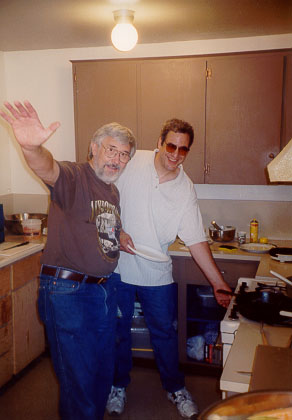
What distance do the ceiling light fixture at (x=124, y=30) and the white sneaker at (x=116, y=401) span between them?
83.9 inches

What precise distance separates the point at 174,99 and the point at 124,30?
0.65 m

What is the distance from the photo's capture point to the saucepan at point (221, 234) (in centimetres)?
305

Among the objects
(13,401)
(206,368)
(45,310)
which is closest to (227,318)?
(45,310)

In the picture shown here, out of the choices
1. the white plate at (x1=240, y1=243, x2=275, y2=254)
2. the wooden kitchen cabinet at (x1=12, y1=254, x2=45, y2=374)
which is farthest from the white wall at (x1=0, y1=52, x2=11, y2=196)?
the white plate at (x1=240, y1=243, x2=275, y2=254)

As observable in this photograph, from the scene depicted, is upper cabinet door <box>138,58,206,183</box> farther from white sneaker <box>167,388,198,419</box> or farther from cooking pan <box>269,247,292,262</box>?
white sneaker <box>167,388,198,419</box>

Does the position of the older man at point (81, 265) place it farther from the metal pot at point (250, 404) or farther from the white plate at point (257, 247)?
the white plate at point (257, 247)

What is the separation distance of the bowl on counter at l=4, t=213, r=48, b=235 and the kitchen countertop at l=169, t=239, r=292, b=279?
1.15 m

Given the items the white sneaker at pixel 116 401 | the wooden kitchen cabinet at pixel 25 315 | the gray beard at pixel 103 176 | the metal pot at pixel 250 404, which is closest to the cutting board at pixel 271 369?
the metal pot at pixel 250 404

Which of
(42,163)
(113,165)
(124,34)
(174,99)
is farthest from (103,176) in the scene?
(174,99)

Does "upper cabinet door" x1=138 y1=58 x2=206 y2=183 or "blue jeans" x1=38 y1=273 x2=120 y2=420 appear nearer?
"blue jeans" x1=38 y1=273 x2=120 y2=420

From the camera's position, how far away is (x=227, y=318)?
4.92ft

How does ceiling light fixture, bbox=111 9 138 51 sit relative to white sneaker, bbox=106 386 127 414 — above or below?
above

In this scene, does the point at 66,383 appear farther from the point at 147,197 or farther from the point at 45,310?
the point at 147,197

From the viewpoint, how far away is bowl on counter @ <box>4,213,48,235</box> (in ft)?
10.3
